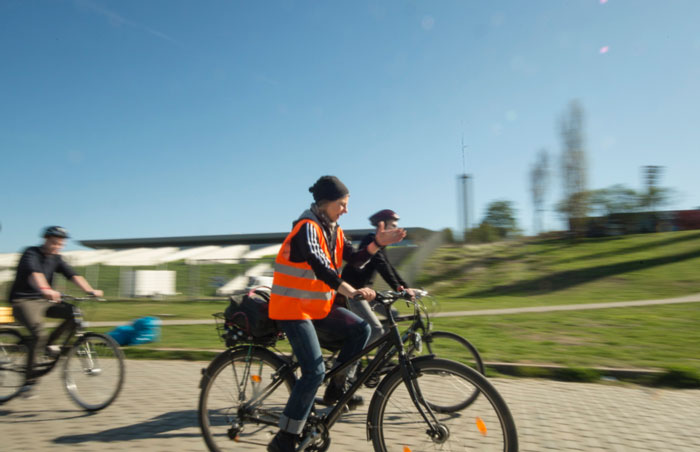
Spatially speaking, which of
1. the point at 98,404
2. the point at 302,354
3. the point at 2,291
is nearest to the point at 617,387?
the point at 302,354

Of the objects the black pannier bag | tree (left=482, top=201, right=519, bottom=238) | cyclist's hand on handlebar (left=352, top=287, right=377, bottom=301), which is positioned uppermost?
tree (left=482, top=201, right=519, bottom=238)

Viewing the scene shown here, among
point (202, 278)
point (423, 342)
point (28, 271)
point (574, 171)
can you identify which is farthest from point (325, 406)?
point (574, 171)

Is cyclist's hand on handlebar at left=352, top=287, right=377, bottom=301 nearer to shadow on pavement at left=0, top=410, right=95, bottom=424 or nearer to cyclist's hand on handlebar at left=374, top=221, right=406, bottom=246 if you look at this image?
cyclist's hand on handlebar at left=374, top=221, right=406, bottom=246

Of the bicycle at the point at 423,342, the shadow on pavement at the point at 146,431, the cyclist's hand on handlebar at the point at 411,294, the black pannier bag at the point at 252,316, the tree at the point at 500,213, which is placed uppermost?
the tree at the point at 500,213

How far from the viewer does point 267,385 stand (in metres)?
3.55

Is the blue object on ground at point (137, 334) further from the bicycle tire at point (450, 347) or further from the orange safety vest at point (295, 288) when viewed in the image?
the orange safety vest at point (295, 288)

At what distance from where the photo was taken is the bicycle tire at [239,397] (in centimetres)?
353

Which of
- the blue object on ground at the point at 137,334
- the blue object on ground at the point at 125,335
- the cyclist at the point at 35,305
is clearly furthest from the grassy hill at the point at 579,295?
the blue object on ground at the point at 125,335

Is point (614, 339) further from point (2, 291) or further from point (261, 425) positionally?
point (2, 291)

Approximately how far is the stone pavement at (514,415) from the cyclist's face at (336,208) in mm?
1775

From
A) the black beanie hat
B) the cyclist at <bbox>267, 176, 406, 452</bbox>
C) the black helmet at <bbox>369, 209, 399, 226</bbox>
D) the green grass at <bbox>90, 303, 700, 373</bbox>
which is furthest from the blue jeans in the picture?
the green grass at <bbox>90, 303, 700, 373</bbox>

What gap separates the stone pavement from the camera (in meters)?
3.84

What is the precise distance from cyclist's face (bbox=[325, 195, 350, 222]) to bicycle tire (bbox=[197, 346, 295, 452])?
43.4 inches

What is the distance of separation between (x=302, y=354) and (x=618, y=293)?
18.6 metres
